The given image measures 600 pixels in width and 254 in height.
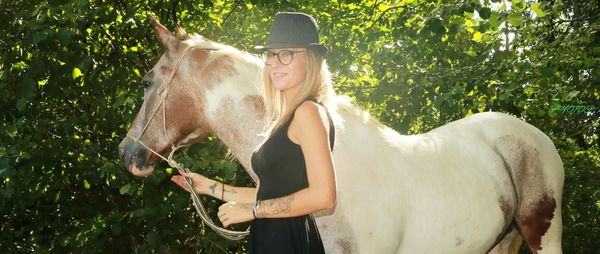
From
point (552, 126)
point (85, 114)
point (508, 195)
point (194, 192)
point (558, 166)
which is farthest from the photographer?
point (552, 126)

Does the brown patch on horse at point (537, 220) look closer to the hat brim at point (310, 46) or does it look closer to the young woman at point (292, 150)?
the young woman at point (292, 150)

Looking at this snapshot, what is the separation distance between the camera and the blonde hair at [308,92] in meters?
2.40

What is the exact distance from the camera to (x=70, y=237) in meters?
5.59

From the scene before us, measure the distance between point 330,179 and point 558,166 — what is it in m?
2.90

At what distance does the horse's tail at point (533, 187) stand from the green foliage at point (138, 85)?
1230 mm

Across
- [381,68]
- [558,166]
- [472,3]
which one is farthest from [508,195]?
[381,68]

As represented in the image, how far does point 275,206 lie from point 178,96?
1390 millimetres

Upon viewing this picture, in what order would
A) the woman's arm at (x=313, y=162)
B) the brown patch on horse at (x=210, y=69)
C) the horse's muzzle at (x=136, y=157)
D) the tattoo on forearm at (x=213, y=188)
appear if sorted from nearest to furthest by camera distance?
the woman's arm at (x=313, y=162)
the tattoo on forearm at (x=213, y=188)
the brown patch on horse at (x=210, y=69)
the horse's muzzle at (x=136, y=157)

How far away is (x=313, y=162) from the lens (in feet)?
7.41

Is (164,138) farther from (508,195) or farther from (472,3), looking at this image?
(472,3)

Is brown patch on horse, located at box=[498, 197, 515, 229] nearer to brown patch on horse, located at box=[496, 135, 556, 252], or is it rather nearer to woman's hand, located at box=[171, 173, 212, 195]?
brown patch on horse, located at box=[496, 135, 556, 252]

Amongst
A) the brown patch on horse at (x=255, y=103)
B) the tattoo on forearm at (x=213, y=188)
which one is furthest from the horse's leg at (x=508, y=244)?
the tattoo on forearm at (x=213, y=188)

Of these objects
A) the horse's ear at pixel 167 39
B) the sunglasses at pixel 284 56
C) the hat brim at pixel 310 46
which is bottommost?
the horse's ear at pixel 167 39

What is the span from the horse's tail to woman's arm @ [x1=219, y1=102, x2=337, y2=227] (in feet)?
8.14
